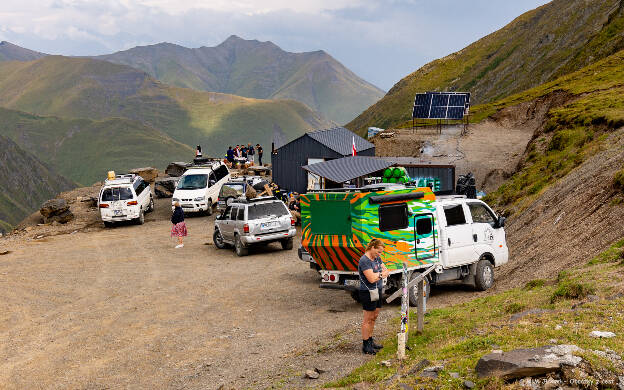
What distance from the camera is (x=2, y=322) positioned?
47.2 ft

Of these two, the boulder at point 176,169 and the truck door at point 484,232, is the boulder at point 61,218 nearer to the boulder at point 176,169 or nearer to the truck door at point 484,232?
the boulder at point 176,169

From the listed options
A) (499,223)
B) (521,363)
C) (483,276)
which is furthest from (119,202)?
(521,363)

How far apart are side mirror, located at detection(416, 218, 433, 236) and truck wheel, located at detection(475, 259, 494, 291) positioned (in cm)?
189

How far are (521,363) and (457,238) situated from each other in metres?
7.89

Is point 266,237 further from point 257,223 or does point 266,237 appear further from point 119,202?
point 119,202

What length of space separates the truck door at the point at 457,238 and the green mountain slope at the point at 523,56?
185ft

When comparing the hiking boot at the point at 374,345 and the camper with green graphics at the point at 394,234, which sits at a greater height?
the camper with green graphics at the point at 394,234

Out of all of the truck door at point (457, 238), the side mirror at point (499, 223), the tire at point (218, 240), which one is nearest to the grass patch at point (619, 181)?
the side mirror at point (499, 223)

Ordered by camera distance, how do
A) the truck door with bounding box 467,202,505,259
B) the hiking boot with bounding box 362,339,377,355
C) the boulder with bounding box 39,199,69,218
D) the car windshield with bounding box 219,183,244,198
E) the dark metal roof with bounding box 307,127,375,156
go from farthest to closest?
the dark metal roof with bounding box 307,127,375,156, the boulder with bounding box 39,199,69,218, the car windshield with bounding box 219,183,244,198, the truck door with bounding box 467,202,505,259, the hiking boot with bounding box 362,339,377,355

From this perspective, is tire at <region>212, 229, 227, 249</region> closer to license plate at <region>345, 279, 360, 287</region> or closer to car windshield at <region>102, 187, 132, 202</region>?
car windshield at <region>102, 187, 132, 202</region>

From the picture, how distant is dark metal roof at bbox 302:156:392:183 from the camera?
87.1 ft

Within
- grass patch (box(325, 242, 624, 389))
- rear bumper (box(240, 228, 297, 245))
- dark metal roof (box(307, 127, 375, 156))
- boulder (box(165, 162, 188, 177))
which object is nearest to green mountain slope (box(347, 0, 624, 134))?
dark metal roof (box(307, 127, 375, 156))

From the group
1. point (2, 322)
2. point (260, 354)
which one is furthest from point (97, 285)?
point (260, 354)

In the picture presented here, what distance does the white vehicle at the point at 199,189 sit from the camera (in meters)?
32.8
